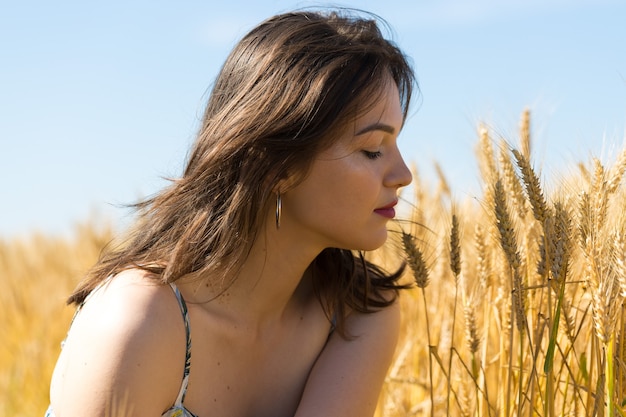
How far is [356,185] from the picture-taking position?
1.61m

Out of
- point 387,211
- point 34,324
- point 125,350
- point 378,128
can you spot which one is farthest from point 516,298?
point 34,324

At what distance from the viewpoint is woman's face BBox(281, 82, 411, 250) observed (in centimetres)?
162

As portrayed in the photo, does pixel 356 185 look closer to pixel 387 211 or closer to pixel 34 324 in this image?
pixel 387 211

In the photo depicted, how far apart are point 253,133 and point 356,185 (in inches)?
9.4

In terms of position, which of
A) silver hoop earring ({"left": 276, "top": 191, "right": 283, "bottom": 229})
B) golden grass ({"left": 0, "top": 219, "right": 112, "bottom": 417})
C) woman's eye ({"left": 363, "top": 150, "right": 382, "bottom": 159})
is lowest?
golden grass ({"left": 0, "top": 219, "right": 112, "bottom": 417})

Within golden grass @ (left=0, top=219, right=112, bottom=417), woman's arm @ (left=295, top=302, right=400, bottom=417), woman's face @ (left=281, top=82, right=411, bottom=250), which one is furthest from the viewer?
golden grass @ (left=0, top=219, right=112, bottom=417)

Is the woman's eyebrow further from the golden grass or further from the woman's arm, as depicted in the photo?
the golden grass

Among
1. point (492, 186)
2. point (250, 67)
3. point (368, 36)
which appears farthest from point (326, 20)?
point (492, 186)

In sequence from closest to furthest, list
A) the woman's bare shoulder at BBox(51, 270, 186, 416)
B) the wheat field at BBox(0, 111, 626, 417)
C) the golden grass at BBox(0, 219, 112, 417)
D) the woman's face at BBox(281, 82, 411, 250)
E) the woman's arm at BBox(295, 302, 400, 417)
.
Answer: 1. the wheat field at BBox(0, 111, 626, 417)
2. the woman's bare shoulder at BBox(51, 270, 186, 416)
3. the woman's face at BBox(281, 82, 411, 250)
4. the woman's arm at BBox(295, 302, 400, 417)
5. the golden grass at BBox(0, 219, 112, 417)

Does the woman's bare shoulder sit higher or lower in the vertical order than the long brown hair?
lower

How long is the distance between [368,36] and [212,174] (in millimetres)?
489

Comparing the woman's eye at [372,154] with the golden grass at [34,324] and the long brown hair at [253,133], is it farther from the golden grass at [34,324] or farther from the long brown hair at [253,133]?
the golden grass at [34,324]

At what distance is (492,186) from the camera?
1543mm

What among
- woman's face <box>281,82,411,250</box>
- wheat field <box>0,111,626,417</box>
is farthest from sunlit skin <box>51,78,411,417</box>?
wheat field <box>0,111,626,417</box>
